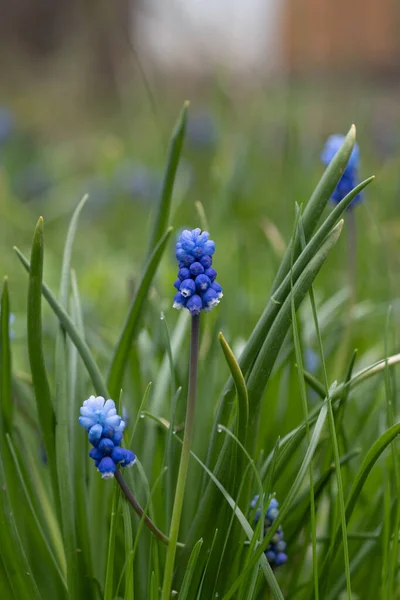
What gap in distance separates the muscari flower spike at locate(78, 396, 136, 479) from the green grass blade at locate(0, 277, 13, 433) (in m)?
0.30

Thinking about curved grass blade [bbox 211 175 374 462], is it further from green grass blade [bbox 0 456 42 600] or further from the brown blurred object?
the brown blurred object

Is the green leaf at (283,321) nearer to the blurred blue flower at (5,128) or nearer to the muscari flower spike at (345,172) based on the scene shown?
the muscari flower spike at (345,172)

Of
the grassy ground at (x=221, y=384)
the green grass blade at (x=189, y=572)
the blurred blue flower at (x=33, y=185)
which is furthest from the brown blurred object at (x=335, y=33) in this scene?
the green grass blade at (x=189, y=572)

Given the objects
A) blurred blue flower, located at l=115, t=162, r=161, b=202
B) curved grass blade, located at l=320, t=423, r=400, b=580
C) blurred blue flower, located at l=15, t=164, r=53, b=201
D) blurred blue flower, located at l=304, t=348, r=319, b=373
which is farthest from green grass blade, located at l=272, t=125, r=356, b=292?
blurred blue flower, located at l=15, t=164, r=53, b=201

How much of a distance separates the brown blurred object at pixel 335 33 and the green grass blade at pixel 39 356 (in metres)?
8.22

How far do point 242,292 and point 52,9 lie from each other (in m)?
7.53

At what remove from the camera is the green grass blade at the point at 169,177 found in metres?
1.30

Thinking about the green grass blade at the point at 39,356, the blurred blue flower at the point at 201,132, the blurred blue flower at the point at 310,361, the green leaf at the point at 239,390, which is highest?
the blurred blue flower at the point at 201,132

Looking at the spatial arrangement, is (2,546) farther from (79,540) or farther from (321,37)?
(321,37)

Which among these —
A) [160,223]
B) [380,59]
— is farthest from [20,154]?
[380,59]

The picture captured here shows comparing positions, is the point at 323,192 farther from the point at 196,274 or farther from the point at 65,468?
the point at 65,468

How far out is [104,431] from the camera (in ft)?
3.13

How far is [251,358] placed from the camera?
1.10 metres

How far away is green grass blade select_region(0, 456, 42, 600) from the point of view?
1.10m
